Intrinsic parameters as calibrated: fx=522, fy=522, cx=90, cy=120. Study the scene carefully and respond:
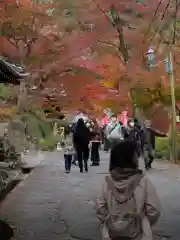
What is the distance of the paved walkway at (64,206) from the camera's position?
821 centimetres

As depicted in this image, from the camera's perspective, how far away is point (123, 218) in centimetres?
415

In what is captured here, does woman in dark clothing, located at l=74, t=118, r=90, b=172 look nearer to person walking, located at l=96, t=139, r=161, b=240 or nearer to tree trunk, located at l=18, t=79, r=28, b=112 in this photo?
tree trunk, located at l=18, t=79, r=28, b=112

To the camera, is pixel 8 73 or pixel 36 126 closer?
pixel 8 73

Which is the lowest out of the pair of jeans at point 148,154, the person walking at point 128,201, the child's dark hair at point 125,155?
the pair of jeans at point 148,154

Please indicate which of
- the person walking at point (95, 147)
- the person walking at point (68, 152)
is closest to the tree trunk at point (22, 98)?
the person walking at point (95, 147)

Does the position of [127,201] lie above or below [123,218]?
above

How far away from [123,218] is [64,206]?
21.8 ft

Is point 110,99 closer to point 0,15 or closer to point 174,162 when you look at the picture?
point 174,162

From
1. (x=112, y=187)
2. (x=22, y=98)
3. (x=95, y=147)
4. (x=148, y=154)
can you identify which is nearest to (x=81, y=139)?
(x=148, y=154)

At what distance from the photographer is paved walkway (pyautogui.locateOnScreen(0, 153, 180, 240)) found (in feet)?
26.9

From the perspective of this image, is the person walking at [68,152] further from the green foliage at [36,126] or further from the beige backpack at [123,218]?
the beige backpack at [123,218]

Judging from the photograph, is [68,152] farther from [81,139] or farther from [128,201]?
[128,201]

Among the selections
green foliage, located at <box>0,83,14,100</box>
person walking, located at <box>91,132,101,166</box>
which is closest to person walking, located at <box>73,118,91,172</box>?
person walking, located at <box>91,132,101,166</box>

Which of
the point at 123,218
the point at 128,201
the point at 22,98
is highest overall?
the point at 22,98
